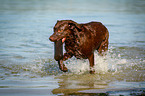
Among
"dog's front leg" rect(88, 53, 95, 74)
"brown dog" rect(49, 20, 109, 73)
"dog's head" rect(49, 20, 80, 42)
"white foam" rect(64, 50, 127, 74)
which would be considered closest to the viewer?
"dog's head" rect(49, 20, 80, 42)

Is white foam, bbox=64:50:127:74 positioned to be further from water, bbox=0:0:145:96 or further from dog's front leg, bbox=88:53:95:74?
dog's front leg, bbox=88:53:95:74

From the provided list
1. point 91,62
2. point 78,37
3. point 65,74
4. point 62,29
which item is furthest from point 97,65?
point 62,29

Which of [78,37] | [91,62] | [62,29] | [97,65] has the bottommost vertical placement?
[97,65]

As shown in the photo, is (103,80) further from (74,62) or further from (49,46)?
(49,46)

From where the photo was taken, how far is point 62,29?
7.17 m

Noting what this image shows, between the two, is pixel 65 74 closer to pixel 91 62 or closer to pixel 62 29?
pixel 91 62

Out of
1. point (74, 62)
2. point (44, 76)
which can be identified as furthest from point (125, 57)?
point (44, 76)

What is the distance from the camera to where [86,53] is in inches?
311

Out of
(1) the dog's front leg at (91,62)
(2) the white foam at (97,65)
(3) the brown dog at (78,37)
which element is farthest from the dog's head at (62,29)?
(2) the white foam at (97,65)

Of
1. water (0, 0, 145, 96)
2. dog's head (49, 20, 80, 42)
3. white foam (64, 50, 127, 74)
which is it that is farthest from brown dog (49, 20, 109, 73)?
water (0, 0, 145, 96)

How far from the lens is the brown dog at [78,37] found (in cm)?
718

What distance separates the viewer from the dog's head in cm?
705

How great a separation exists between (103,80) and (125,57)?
2.88 m

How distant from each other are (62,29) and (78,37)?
0.56 meters
